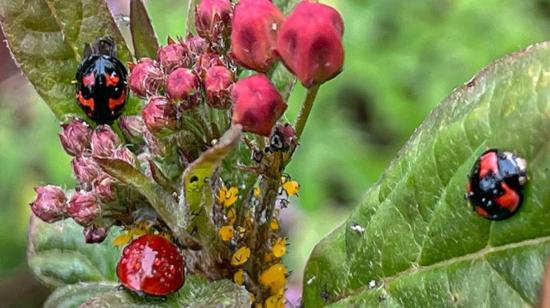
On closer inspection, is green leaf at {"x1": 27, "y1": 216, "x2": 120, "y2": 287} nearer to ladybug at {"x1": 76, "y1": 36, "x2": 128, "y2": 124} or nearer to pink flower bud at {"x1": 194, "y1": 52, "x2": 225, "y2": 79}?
ladybug at {"x1": 76, "y1": 36, "x2": 128, "y2": 124}

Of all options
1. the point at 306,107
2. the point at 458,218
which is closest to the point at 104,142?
the point at 306,107

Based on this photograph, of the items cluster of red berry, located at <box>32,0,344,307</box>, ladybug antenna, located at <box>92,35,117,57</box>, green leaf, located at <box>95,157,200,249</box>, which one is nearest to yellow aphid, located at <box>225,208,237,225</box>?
cluster of red berry, located at <box>32,0,344,307</box>

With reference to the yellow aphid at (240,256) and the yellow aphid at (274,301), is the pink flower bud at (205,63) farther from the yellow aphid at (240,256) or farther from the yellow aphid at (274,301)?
the yellow aphid at (274,301)

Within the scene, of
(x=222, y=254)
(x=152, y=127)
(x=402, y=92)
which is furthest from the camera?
(x=402, y=92)

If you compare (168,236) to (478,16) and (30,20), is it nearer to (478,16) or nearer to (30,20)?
(30,20)

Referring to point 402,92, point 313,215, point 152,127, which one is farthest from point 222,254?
point 402,92

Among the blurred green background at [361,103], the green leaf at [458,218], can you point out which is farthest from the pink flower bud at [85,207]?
the blurred green background at [361,103]

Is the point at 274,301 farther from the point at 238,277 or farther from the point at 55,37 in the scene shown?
the point at 55,37
